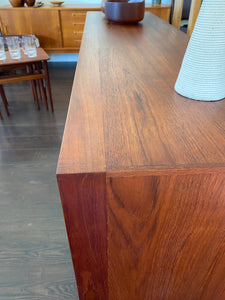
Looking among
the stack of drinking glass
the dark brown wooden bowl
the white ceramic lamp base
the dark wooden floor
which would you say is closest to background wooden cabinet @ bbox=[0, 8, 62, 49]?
the stack of drinking glass

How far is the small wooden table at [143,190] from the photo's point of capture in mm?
390

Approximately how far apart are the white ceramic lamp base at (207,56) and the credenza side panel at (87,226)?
0.33 metres

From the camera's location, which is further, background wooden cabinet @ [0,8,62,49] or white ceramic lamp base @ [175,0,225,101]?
background wooden cabinet @ [0,8,62,49]

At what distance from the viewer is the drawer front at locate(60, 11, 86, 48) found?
2.81m

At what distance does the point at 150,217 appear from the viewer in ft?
1.45

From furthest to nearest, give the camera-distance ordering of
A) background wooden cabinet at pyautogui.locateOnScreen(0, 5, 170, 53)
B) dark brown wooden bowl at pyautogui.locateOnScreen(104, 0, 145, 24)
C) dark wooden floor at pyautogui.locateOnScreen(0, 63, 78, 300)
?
background wooden cabinet at pyautogui.locateOnScreen(0, 5, 170, 53) < dark brown wooden bowl at pyautogui.locateOnScreen(104, 0, 145, 24) < dark wooden floor at pyautogui.locateOnScreen(0, 63, 78, 300)

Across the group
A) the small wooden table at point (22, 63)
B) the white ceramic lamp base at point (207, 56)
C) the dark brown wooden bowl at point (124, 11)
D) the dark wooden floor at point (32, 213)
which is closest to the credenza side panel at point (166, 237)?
the white ceramic lamp base at point (207, 56)

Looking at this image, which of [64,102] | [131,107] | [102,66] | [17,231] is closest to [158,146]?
[131,107]

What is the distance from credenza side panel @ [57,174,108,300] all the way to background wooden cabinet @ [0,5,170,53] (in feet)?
9.74

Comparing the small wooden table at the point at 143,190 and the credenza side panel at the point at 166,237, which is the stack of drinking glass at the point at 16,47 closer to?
the small wooden table at the point at 143,190

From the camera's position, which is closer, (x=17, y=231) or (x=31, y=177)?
(x=17, y=231)

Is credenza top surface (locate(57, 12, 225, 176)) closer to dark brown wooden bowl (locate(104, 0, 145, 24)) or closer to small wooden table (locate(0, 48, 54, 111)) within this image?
dark brown wooden bowl (locate(104, 0, 145, 24))

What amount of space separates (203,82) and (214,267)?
44 centimetres

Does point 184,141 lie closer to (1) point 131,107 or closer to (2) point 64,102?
(1) point 131,107
